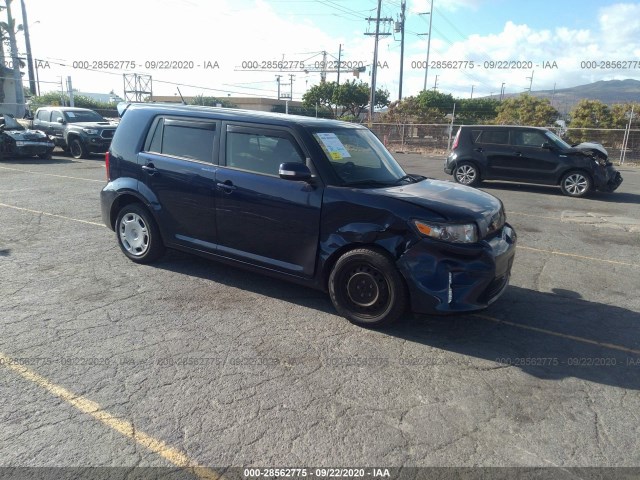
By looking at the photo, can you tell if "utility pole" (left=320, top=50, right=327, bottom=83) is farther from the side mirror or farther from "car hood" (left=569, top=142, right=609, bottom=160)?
the side mirror

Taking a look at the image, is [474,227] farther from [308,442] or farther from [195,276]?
[195,276]

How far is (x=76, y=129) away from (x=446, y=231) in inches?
695

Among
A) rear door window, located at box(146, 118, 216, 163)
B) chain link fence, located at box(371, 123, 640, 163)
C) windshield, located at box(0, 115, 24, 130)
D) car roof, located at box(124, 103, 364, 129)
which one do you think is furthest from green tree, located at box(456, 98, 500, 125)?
rear door window, located at box(146, 118, 216, 163)

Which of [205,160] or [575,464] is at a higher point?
[205,160]

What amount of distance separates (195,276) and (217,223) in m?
0.84

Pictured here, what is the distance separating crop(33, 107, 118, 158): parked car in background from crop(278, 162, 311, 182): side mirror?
15565 millimetres

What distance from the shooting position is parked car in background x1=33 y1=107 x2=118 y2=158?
17.4 metres

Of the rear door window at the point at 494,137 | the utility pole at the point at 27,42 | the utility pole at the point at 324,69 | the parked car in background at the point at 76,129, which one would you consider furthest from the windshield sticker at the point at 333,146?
the utility pole at the point at 324,69

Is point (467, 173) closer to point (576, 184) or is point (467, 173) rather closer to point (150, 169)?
point (576, 184)

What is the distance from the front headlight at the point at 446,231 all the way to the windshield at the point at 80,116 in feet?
59.7

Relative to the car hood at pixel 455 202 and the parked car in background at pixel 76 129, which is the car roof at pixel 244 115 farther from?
the parked car in background at pixel 76 129

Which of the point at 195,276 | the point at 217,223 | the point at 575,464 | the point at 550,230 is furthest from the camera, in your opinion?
the point at 550,230

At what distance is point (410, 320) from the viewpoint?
436 centimetres

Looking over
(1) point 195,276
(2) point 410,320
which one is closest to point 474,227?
(2) point 410,320
